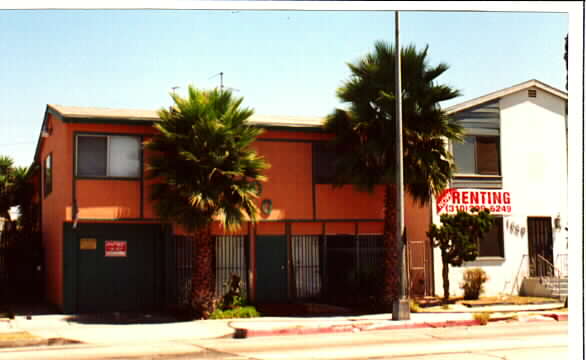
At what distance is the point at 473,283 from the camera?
76.9ft

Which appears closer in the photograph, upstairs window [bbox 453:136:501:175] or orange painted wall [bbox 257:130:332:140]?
orange painted wall [bbox 257:130:332:140]

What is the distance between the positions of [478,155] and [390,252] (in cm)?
587

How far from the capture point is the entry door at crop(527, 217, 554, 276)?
82.4 ft

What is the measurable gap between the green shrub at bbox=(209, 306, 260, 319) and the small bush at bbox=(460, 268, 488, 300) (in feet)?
23.4

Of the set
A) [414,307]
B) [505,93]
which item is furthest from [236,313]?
[505,93]

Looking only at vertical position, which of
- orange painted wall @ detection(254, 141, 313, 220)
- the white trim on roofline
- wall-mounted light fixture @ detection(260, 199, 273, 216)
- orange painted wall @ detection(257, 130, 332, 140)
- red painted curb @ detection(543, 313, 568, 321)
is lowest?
red painted curb @ detection(543, 313, 568, 321)

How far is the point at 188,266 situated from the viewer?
69.4 feet

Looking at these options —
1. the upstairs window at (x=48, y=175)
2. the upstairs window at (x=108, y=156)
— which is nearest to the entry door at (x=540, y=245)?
the upstairs window at (x=108, y=156)

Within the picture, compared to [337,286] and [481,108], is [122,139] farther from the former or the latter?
[481,108]

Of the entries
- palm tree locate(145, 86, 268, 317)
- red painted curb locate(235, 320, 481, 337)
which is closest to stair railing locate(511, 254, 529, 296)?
red painted curb locate(235, 320, 481, 337)

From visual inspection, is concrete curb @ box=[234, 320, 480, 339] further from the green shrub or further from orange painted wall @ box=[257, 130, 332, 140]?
orange painted wall @ box=[257, 130, 332, 140]

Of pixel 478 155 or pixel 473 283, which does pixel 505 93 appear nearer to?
pixel 478 155

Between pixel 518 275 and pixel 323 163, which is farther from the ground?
pixel 323 163

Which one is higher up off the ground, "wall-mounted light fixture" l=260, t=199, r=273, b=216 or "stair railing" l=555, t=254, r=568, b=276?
"wall-mounted light fixture" l=260, t=199, r=273, b=216
